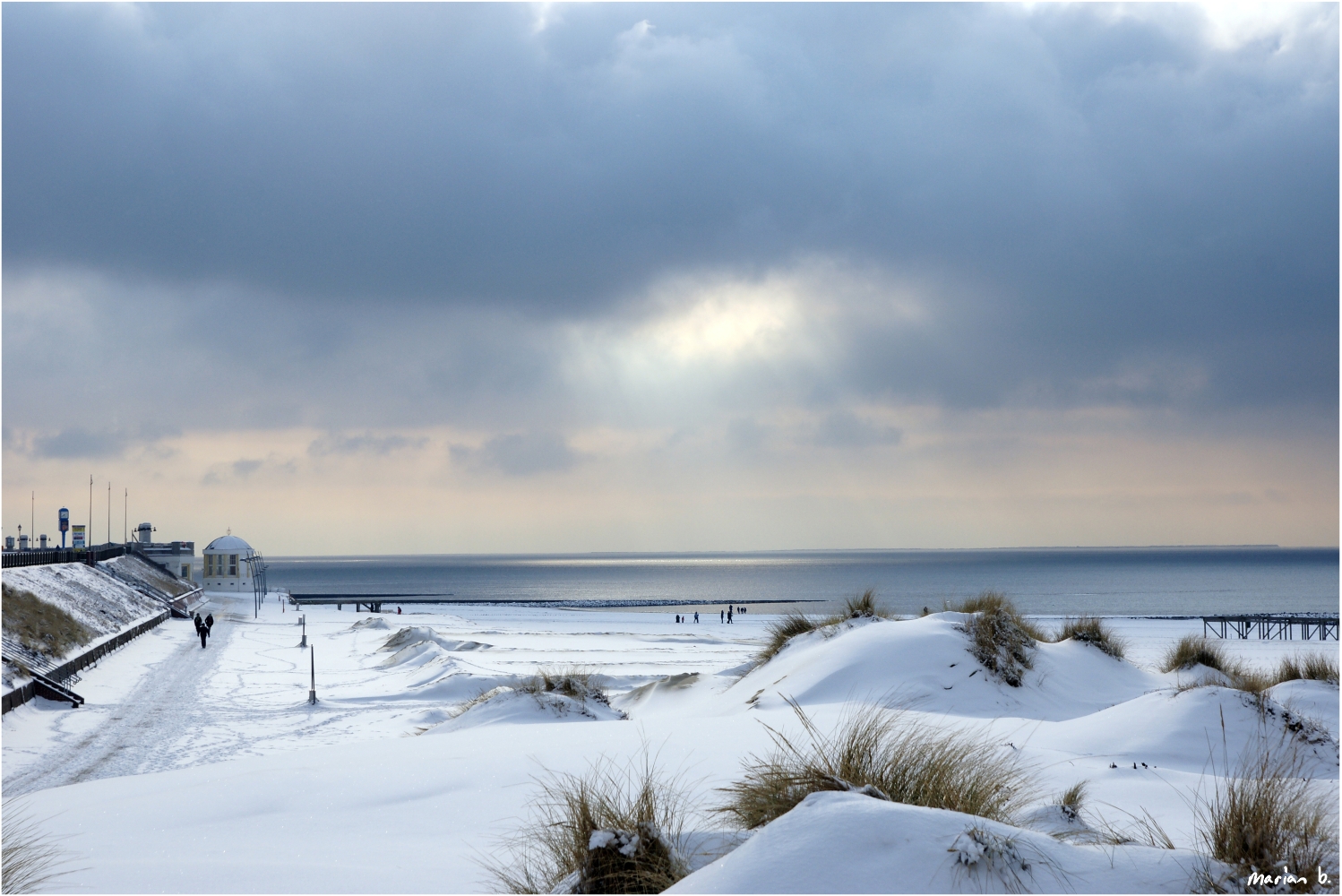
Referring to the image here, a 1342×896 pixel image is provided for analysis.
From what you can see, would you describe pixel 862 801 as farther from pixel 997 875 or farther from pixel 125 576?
pixel 125 576

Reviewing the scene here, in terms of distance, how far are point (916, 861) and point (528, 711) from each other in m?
13.0

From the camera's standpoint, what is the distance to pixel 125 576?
63406mm

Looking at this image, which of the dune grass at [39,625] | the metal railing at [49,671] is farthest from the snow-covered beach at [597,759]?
the dune grass at [39,625]

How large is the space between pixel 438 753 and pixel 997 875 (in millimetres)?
7585

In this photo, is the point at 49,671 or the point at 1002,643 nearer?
the point at 1002,643

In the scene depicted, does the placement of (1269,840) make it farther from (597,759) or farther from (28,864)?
(28,864)

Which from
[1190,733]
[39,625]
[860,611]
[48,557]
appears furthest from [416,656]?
[48,557]

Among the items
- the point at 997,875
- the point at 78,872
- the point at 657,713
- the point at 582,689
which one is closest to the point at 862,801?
the point at 997,875

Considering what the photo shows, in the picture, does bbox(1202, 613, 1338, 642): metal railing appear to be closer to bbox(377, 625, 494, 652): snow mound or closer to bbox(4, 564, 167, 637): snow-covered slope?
bbox(377, 625, 494, 652): snow mound

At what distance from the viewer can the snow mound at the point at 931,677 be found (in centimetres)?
1462

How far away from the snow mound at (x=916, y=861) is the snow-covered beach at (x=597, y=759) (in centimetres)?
1

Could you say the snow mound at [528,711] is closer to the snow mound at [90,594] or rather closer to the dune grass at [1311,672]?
the dune grass at [1311,672]

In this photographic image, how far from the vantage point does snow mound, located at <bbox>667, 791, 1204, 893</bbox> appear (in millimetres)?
3934

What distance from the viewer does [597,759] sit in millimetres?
9266
